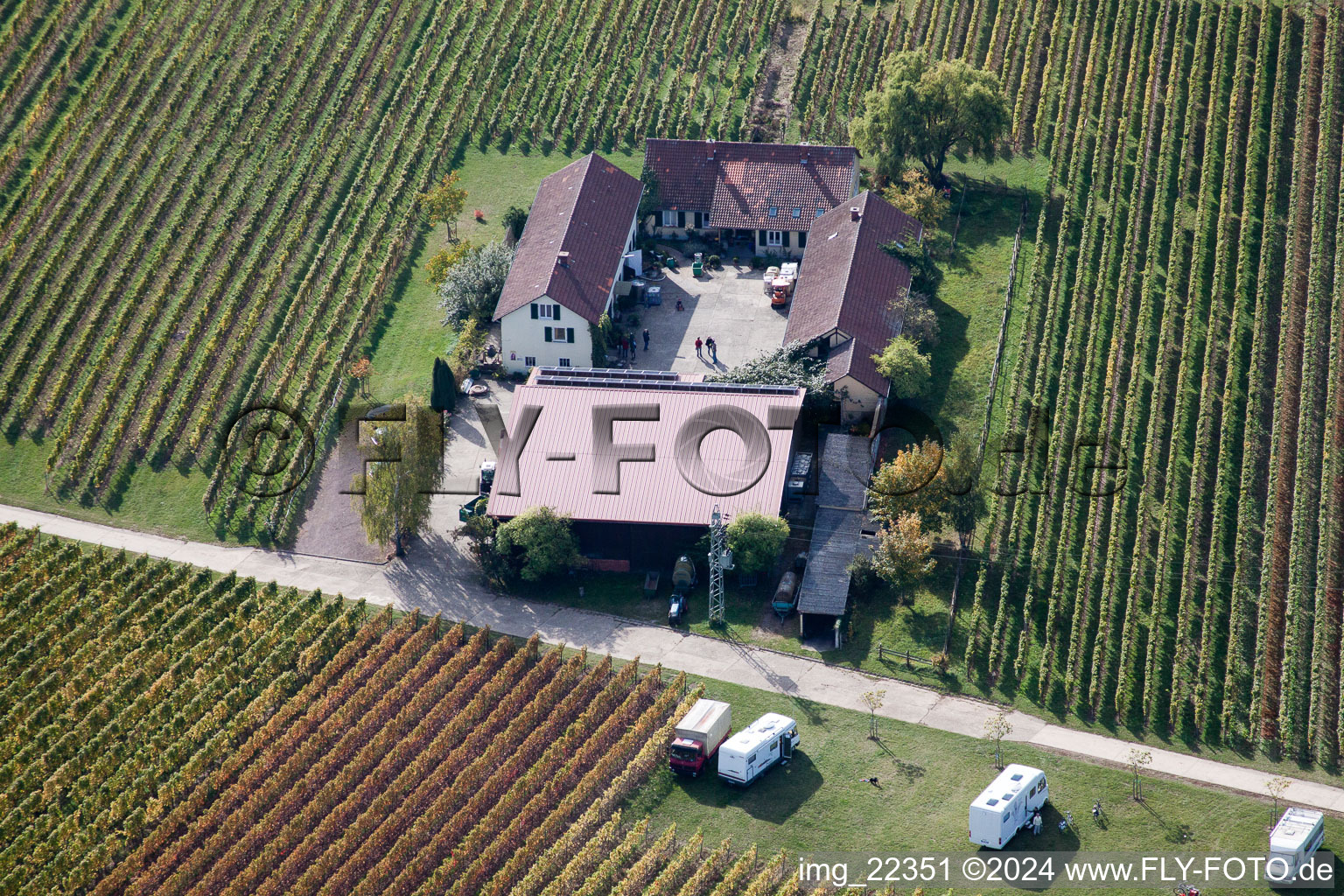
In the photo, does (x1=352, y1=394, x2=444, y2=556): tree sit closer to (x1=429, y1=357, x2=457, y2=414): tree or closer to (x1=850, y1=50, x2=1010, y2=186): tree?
(x1=429, y1=357, x2=457, y2=414): tree

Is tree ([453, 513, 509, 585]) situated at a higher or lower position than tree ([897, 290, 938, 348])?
lower

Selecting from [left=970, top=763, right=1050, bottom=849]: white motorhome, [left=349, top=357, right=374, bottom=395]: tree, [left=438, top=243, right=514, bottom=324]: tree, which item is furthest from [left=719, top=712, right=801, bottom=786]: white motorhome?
[left=438, top=243, right=514, bottom=324]: tree

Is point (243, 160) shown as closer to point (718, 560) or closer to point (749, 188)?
point (749, 188)

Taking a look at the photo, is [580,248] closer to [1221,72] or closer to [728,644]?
[728,644]

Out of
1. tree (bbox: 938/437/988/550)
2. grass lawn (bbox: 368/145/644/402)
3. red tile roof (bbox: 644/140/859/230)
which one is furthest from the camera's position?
red tile roof (bbox: 644/140/859/230)

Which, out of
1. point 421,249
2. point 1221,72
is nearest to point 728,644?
point 421,249

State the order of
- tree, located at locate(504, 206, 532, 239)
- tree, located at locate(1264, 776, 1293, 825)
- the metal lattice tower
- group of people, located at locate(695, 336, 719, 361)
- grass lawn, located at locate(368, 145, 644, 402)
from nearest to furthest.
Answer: tree, located at locate(1264, 776, 1293, 825), the metal lattice tower, group of people, located at locate(695, 336, 719, 361), grass lawn, located at locate(368, 145, 644, 402), tree, located at locate(504, 206, 532, 239)
